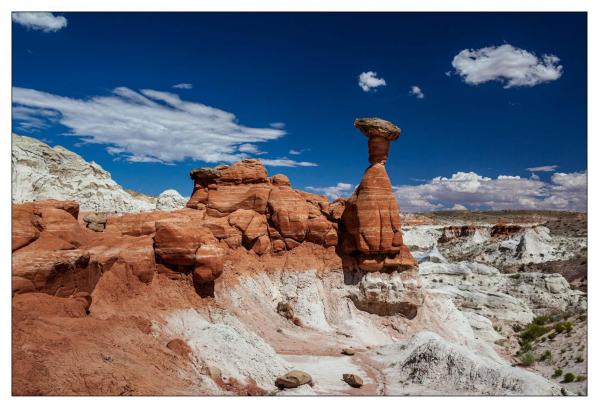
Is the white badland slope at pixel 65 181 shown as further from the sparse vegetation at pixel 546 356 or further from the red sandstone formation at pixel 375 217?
the sparse vegetation at pixel 546 356

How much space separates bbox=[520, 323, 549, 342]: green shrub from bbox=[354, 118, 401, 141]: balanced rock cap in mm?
17468

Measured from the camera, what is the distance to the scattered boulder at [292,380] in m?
16.1

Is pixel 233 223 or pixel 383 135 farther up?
pixel 383 135

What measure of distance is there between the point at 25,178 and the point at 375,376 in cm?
3658

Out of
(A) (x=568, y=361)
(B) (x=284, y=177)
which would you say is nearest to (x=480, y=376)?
(A) (x=568, y=361)

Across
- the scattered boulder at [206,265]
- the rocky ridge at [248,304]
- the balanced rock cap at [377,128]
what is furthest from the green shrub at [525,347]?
the scattered boulder at [206,265]

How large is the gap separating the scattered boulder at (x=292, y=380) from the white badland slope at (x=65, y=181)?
1089 inches

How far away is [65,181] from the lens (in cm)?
4344

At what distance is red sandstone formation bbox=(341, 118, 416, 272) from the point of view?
29688 mm

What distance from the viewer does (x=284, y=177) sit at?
105 ft

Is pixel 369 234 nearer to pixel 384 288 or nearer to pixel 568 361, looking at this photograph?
pixel 384 288

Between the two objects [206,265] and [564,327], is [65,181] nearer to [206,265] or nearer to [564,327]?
[206,265]

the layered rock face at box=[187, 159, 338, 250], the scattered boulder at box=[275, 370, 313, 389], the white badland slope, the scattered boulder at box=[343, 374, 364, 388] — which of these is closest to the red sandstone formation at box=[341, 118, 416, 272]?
the layered rock face at box=[187, 159, 338, 250]

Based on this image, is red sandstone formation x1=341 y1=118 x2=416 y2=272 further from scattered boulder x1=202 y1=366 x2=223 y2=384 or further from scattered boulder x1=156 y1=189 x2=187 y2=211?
scattered boulder x1=156 y1=189 x2=187 y2=211
